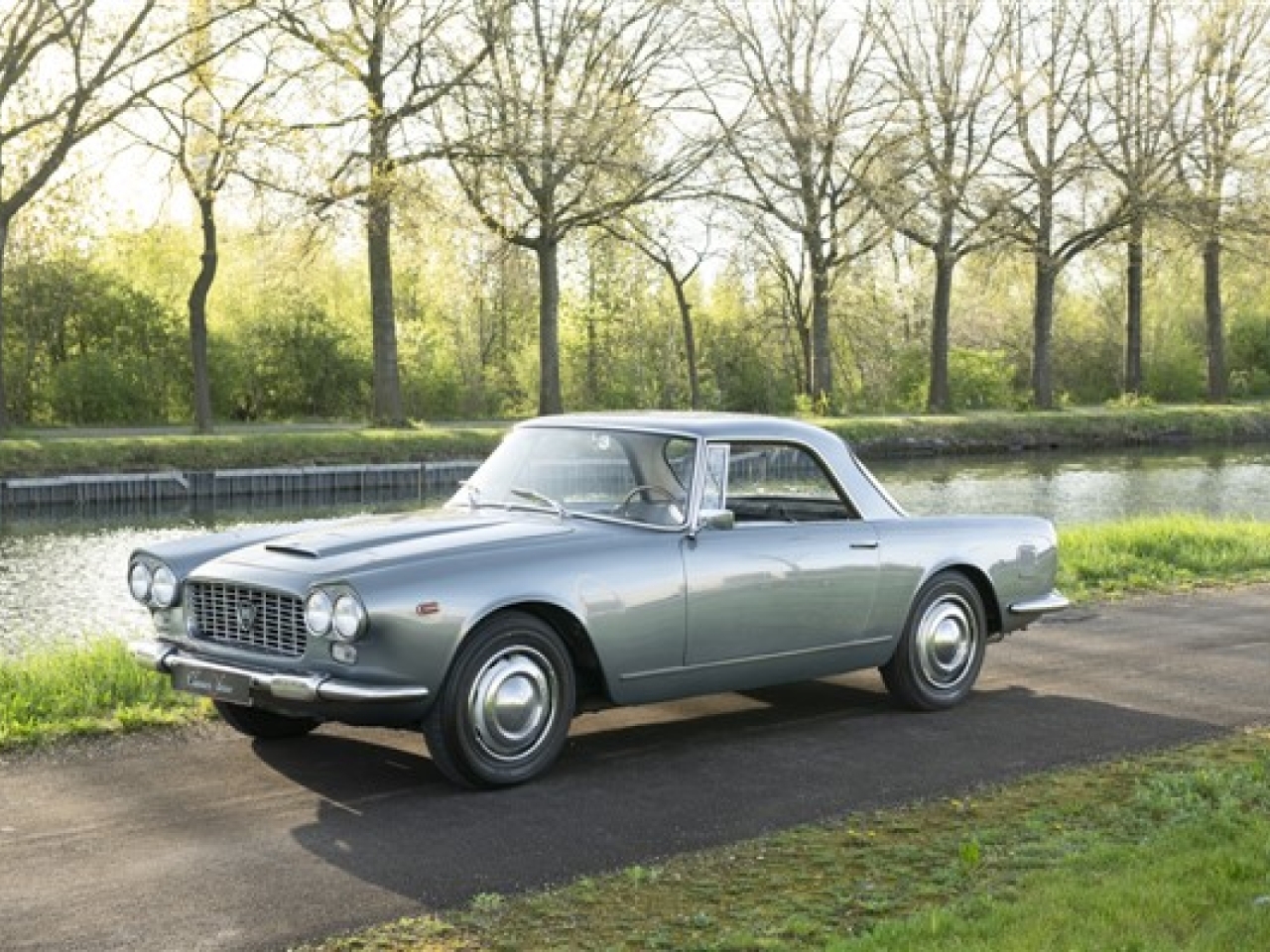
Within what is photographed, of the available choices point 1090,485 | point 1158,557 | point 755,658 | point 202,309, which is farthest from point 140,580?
point 202,309

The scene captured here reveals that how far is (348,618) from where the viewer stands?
20.7 ft

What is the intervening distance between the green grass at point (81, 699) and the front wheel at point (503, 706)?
2.04 metres

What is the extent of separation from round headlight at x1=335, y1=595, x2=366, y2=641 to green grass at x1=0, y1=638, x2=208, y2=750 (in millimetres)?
2040

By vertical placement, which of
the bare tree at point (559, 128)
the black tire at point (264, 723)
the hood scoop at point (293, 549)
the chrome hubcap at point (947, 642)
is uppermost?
the bare tree at point (559, 128)

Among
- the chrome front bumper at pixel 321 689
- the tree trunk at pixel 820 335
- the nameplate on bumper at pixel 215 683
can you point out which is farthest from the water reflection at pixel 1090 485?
the chrome front bumper at pixel 321 689

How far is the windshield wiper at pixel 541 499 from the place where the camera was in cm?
751

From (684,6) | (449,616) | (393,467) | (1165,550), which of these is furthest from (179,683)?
(684,6)

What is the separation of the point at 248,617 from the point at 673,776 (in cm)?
199

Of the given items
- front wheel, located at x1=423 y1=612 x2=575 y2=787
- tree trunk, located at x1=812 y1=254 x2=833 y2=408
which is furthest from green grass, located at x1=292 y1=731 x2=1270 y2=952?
tree trunk, located at x1=812 y1=254 x2=833 y2=408

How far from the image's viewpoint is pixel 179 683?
22.3 feet

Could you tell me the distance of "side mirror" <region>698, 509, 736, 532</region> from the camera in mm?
7445

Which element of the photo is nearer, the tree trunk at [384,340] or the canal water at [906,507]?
the canal water at [906,507]

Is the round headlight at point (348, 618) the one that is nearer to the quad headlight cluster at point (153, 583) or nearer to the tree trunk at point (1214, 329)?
the quad headlight cluster at point (153, 583)

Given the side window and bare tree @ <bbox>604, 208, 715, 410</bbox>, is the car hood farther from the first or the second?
bare tree @ <bbox>604, 208, 715, 410</bbox>
